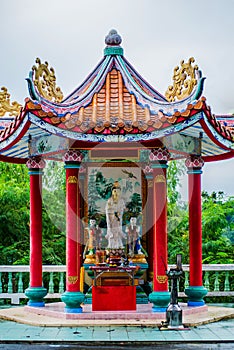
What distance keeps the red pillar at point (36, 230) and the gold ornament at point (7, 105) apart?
34.0 inches

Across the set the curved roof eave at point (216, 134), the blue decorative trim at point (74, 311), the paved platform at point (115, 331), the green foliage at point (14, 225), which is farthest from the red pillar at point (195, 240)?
the green foliage at point (14, 225)

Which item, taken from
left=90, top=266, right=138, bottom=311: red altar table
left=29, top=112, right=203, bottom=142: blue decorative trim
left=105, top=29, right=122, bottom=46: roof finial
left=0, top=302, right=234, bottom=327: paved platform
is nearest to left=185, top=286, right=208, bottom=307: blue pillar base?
left=0, top=302, right=234, bottom=327: paved platform

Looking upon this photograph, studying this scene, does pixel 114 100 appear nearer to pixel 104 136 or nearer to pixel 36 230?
pixel 104 136

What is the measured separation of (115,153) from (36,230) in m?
1.92

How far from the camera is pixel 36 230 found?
39.8ft

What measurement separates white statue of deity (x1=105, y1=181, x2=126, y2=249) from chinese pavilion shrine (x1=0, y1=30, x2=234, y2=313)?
0.06 ft

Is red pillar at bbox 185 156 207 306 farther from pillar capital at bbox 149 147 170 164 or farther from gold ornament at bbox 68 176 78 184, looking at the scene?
gold ornament at bbox 68 176 78 184

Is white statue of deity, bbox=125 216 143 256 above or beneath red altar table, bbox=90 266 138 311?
above

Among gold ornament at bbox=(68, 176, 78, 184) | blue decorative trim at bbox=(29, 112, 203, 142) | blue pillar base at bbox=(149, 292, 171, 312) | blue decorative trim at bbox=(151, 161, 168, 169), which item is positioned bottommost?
blue pillar base at bbox=(149, 292, 171, 312)

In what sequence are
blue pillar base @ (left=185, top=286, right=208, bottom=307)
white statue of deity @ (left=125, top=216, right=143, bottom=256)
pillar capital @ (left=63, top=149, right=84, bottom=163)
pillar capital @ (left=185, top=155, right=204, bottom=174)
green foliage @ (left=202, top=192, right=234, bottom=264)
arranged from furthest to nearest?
green foliage @ (left=202, top=192, right=234, bottom=264)
white statue of deity @ (left=125, top=216, right=143, bottom=256)
pillar capital @ (left=185, top=155, right=204, bottom=174)
blue pillar base @ (left=185, top=286, right=208, bottom=307)
pillar capital @ (left=63, top=149, right=84, bottom=163)

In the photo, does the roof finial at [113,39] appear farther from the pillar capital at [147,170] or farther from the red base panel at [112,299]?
the red base panel at [112,299]

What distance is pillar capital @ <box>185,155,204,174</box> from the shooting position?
12.2m

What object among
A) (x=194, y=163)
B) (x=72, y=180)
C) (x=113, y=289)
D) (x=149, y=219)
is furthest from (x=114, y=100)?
(x=113, y=289)

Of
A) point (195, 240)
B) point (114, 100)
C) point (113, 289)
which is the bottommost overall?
point (113, 289)
